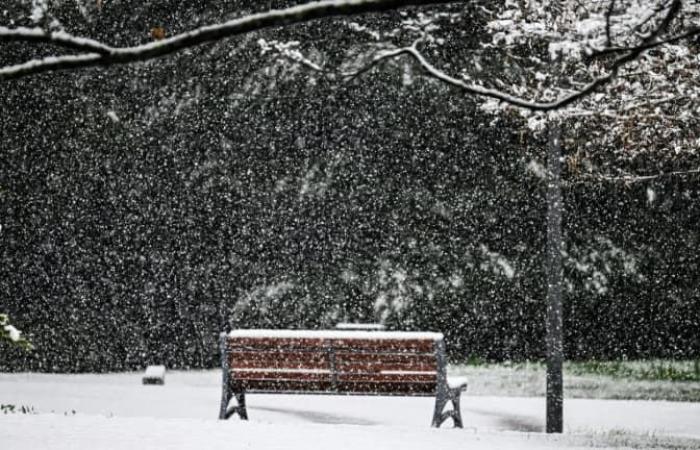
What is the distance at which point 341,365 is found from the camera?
8914mm

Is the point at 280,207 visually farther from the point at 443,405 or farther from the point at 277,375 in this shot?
the point at 443,405

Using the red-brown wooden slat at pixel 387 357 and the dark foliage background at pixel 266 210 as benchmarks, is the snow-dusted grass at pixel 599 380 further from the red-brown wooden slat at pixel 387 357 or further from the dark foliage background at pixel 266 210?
the red-brown wooden slat at pixel 387 357

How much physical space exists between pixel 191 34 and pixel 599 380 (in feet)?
35.0

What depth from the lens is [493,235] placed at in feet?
48.3

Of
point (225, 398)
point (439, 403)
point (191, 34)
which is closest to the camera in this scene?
point (191, 34)

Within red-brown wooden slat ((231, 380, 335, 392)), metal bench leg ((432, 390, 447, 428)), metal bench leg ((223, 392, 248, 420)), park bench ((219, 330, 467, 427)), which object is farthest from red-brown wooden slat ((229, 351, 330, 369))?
metal bench leg ((432, 390, 447, 428))

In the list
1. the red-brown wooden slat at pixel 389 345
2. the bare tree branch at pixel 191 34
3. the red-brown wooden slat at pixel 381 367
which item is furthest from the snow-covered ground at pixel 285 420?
the bare tree branch at pixel 191 34

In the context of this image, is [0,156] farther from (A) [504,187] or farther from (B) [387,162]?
(A) [504,187]

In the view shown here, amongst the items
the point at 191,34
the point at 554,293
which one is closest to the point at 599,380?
the point at 554,293

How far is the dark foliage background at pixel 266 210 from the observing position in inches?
568

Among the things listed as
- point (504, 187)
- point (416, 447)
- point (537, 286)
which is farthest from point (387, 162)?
point (416, 447)

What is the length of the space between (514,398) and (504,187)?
4.06 metres

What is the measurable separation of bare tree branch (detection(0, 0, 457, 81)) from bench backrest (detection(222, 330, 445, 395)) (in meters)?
5.21

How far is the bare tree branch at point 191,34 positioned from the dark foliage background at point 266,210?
34.8ft
